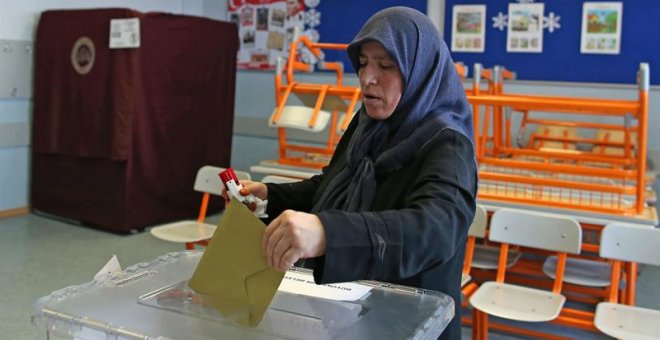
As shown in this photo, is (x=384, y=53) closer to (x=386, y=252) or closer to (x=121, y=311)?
(x=386, y=252)

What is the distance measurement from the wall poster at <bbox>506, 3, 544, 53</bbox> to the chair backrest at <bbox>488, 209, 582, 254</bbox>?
2.81 m

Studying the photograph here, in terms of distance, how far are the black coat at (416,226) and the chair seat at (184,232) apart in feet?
8.20

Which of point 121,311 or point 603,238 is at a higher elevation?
point 121,311

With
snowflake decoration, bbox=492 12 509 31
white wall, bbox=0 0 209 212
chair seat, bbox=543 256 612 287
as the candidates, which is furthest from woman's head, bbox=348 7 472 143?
white wall, bbox=0 0 209 212

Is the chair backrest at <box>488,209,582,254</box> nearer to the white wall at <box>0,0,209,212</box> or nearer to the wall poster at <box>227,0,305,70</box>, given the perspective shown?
the wall poster at <box>227,0,305,70</box>

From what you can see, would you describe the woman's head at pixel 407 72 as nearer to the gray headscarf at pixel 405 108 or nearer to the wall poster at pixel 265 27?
the gray headscarf at pixel 405 108

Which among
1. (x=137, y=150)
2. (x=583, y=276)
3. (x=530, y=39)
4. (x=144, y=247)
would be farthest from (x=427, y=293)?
(x=530, y=39)

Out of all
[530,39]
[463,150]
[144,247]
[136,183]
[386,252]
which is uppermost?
[530,39]

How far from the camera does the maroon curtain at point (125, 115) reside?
5105 mm

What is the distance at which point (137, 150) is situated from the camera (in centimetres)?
518

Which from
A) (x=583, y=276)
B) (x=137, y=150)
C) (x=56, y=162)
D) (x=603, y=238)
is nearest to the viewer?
(x=603, y=238)

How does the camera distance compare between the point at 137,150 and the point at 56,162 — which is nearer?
the point at 137,150

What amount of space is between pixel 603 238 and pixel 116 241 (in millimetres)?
3430

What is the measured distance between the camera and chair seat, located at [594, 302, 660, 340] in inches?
102
